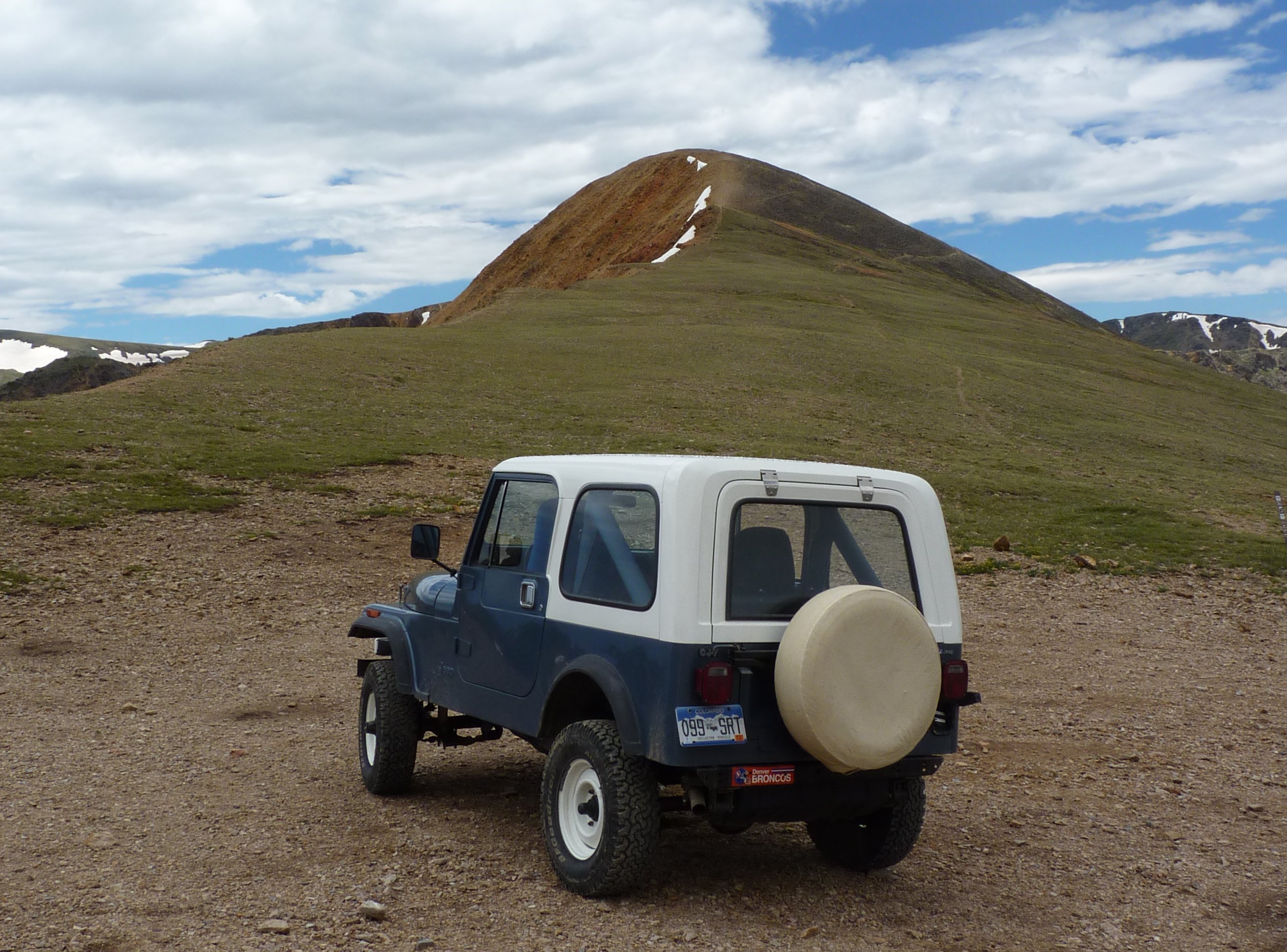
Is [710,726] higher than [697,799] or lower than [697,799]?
higher

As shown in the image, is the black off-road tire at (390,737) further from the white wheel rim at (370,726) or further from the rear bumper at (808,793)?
the rear bumper at (808,793)

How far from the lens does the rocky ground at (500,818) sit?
5117mm

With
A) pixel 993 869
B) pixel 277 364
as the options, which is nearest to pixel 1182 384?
pixel 277 364

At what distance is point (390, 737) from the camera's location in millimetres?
7043

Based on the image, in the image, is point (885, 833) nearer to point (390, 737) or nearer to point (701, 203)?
point (390, 737)

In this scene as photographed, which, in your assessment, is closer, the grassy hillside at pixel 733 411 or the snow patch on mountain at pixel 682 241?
the grassy hillside at pixel 733 411

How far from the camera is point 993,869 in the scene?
612 cm

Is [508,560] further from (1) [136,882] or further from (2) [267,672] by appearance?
(2) [267,672]

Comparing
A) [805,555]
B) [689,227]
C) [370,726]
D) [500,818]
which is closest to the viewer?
[805,555]

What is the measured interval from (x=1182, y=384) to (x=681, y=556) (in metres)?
59.9

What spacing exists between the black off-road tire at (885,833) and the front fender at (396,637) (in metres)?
2.70

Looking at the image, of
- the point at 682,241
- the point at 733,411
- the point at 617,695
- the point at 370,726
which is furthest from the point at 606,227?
the point at 617,695

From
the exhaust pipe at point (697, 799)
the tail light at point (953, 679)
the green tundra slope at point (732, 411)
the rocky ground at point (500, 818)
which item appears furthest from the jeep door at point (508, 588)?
the green tundra slope at point (732, 411)

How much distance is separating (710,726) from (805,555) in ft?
3.28
